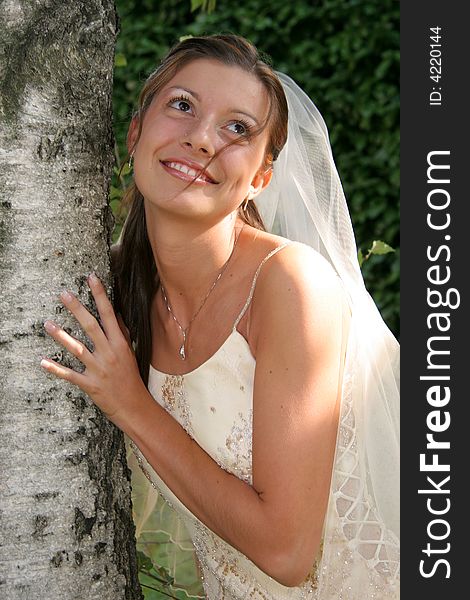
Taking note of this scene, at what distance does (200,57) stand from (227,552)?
1232 mm

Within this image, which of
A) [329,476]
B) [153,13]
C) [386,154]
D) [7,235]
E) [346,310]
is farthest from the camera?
[153,13]

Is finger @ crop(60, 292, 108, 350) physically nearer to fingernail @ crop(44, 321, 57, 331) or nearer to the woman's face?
fingernail @ crop(44, 321, 57, 331)

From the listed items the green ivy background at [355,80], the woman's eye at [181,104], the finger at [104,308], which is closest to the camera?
the finger at [104,308]

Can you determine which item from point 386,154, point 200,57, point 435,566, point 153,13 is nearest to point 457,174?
point 200,57

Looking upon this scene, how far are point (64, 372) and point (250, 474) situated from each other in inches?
24.2

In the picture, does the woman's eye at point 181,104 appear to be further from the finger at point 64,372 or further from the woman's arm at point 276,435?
the finger at point 64,372

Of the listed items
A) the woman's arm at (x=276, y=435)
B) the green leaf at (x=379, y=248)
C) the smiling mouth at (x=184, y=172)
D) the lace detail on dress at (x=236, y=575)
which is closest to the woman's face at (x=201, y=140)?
the smiling mouth at (x=184, y=172)

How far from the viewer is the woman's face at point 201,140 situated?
2.17 meters

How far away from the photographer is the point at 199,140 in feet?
7.09

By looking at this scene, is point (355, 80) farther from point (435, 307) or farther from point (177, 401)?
point (177, 401)

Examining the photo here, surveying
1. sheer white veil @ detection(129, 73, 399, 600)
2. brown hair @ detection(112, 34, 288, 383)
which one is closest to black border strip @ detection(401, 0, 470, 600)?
sheer white veil @ detection(129, 73, 399, 600)

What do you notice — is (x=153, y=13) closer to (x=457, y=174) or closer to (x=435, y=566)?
(x=457, y=174)

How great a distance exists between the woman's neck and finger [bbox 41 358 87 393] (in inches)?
20.1

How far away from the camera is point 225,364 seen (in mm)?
2330
